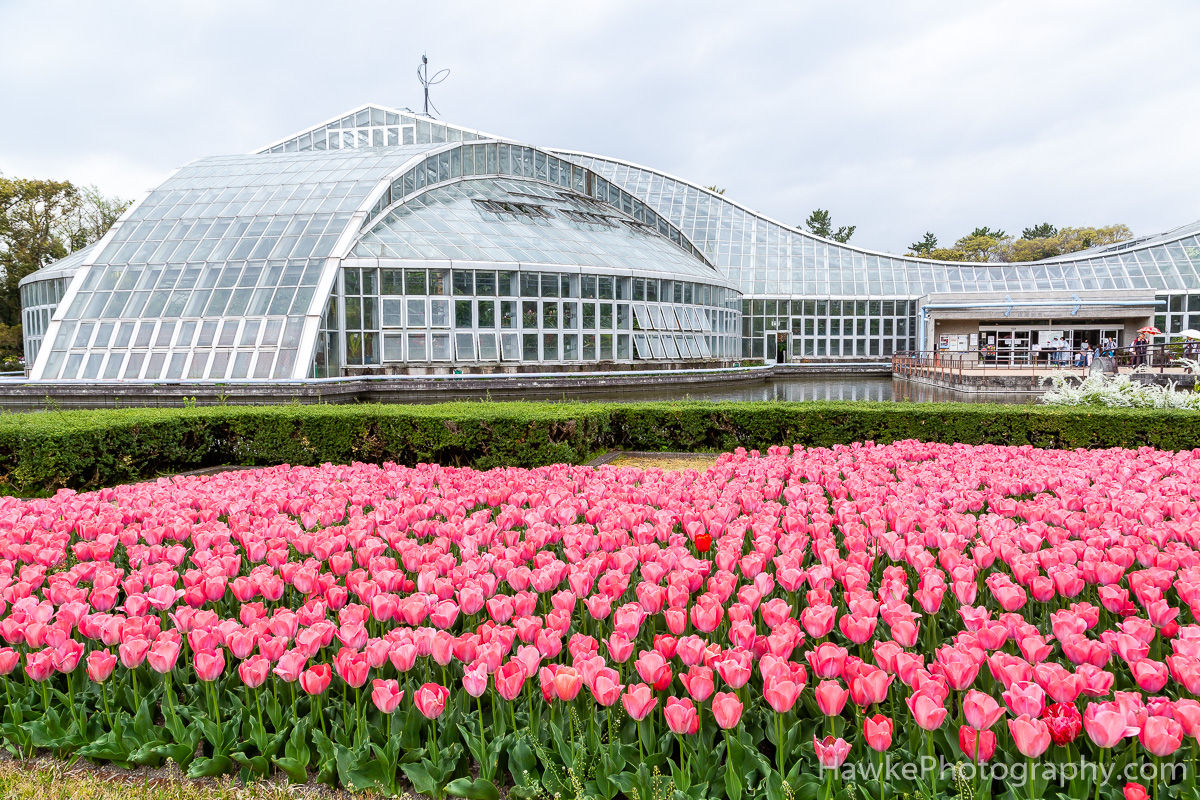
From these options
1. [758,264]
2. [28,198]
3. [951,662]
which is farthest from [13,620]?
[28,198]

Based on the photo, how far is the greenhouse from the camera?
2166cm

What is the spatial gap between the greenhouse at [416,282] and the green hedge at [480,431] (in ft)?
28.8

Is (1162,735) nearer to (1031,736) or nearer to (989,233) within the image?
(1031,736)

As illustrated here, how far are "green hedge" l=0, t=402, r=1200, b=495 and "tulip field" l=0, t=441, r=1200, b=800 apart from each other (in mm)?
5920

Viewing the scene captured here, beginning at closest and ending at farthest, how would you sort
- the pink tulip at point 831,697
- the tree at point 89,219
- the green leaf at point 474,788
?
the pink tulip at point 831,697, the green leaf at point 474,788, the tree at point 89,219

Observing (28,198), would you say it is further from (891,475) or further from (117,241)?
(891,475)

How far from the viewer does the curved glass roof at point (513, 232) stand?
2367 cm

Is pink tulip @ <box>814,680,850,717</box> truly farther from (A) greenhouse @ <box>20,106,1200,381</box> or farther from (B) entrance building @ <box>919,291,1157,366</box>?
(B) entrance building @ <box>919,291,1157,366</box>

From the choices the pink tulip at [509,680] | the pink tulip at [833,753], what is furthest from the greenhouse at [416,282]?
the pink tulip at [833,753]

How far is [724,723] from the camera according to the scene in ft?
7.90

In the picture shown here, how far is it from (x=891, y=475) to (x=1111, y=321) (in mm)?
38187

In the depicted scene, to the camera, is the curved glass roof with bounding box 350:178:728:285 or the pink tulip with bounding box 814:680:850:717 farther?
the curved glass roof with bounding box 350:178:728:285

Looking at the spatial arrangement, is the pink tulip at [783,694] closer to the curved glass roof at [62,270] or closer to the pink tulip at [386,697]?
the pink tulip at [386,697]

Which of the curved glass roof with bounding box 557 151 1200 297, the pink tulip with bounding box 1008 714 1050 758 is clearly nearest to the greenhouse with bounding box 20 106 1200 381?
the curved glass roof with bounding box 557 151 1200 297
